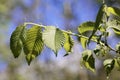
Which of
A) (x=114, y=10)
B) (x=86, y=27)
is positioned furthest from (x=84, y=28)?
(x=114, y=10)

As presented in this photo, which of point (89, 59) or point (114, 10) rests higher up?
point (114, 10)

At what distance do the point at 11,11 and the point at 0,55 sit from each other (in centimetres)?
152

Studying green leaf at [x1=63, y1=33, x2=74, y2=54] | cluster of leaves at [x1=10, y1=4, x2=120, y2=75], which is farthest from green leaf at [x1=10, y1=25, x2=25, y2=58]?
green leaf at [x1=63, y1=33, x2=74, y2=54]

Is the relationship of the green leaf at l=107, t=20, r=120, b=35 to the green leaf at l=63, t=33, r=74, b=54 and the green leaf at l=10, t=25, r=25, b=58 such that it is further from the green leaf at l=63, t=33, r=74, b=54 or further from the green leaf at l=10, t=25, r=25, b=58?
the green leaf at l=10, t=25, r=25, b=58

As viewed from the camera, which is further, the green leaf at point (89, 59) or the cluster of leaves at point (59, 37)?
the green leaf at point (89, 59)

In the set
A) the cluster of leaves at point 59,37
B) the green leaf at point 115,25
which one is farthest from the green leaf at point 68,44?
the green leaf at point 115,25

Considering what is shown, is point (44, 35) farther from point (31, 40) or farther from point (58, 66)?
point (58, 66)

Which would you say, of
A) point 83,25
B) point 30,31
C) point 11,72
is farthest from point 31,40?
point 11,72

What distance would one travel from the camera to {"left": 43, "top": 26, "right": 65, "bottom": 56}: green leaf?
86 centimetres

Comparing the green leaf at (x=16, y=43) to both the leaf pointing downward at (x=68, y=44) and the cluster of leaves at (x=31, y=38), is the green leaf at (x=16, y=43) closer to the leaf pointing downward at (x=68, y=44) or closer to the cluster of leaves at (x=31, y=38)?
the cluster of leaves at (x=31, y=38)

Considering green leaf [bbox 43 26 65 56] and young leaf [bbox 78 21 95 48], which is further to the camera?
young leaf [bbox 78 21 95 48]

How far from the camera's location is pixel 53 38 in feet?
2.89

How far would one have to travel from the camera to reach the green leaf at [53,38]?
856 millimetres

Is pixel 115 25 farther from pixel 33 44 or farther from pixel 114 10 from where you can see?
pixel 33 44
